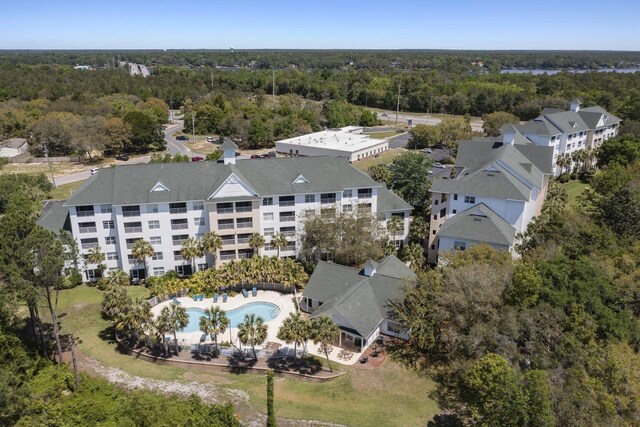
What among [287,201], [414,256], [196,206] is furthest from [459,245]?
[196,206]

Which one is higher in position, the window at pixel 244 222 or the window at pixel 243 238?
the window at pixel 244 222

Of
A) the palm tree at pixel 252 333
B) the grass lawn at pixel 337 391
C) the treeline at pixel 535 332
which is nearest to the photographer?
the treeline at pixel 535 332

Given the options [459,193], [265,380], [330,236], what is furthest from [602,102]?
[265,380]

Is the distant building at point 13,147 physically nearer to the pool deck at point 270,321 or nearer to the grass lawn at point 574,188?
the pool deck at point 270,321

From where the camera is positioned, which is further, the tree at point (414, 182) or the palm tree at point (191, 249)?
the tree at point (414, 182)

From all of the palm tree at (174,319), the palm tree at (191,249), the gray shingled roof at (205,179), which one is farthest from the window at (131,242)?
the palm tree at (174,319)
